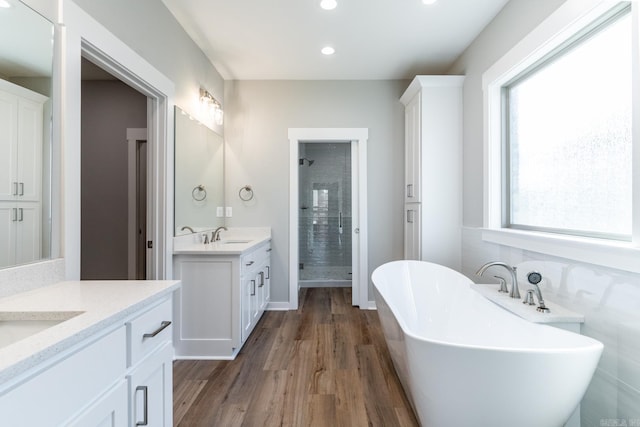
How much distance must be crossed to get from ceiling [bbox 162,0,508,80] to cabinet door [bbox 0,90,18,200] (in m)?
1.61

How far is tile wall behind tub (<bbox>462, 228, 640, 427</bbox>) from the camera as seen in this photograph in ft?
4.25

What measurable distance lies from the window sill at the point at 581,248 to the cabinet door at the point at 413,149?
1099mm

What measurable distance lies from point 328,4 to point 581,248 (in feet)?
7.43

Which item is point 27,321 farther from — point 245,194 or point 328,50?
point 328,50

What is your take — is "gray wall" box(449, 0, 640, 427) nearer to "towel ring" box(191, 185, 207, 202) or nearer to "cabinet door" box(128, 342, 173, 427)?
"cabinet door" box(128, 342, 173, 427)

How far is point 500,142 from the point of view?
2.56 meters

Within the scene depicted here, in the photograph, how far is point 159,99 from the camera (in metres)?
2.36

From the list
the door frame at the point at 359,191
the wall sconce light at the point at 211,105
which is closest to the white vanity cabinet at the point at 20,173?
the wall sconce light at the point at 211,105

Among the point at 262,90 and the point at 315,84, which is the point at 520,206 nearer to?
the point at 315,84

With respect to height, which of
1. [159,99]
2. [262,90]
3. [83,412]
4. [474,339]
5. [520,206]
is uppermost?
[262,90]

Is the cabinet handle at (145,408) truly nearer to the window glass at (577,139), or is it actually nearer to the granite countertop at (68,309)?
the granite countertop at (68,309)

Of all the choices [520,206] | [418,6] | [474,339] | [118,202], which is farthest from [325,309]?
[418,6]

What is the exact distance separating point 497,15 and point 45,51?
9.62 feet

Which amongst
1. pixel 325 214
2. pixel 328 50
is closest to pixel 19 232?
pixel 328 50
